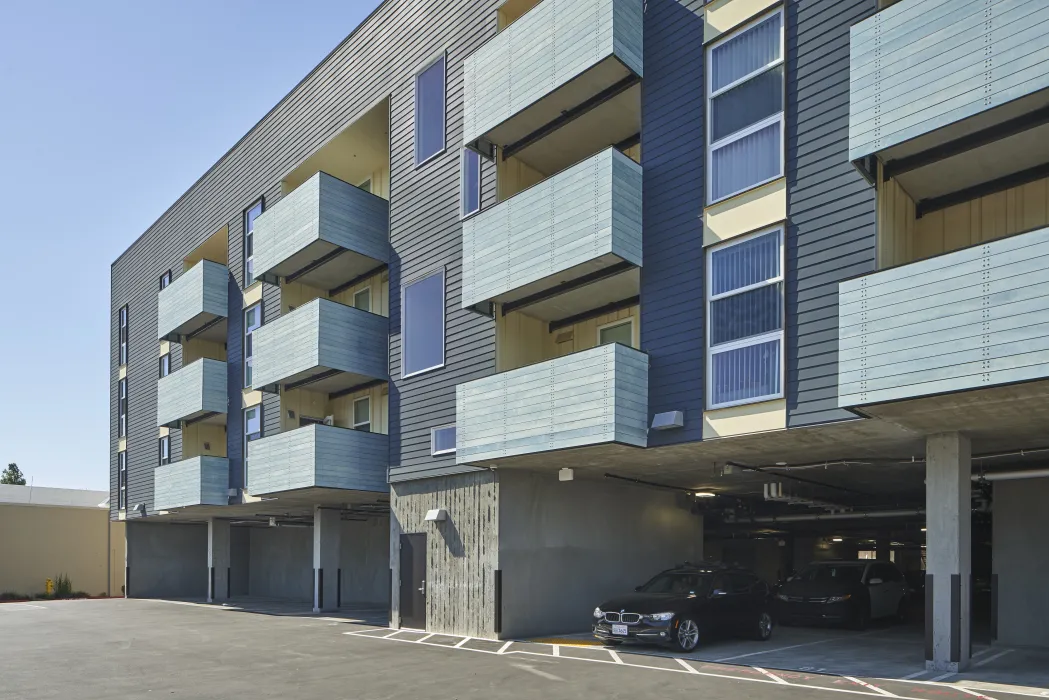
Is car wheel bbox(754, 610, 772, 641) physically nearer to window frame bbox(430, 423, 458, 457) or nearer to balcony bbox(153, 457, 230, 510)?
window frame bbox(430, 423, 458, 457)

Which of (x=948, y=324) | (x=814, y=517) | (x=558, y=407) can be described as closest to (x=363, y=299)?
(x=558, y=407)

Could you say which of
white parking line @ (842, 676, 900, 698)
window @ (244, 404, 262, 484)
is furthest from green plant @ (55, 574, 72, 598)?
white parking line @ (842, 676, 900, 698)

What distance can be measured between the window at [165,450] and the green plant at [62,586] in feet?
32.4

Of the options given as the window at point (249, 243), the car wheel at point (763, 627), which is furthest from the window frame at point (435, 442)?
the window at point (249, 243)

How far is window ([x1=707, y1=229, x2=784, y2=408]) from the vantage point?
12.8 metres

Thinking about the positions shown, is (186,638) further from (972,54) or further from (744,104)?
(972,54)

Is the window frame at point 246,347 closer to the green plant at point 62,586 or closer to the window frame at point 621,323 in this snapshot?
the window frame at point 621,323

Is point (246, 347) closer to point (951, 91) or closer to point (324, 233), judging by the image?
point (324, 233)

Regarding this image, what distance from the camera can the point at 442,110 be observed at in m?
19.7

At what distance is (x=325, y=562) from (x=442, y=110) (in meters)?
13.2

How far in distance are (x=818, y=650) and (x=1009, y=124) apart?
8.82m

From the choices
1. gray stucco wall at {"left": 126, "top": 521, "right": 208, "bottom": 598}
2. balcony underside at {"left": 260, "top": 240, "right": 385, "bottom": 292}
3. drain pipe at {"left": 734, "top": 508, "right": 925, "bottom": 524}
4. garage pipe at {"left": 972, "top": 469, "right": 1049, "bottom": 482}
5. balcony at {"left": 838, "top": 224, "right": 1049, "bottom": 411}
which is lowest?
gray stucco wall at {"left": 126, "top": 521, "right": 208, "bottom": 598}

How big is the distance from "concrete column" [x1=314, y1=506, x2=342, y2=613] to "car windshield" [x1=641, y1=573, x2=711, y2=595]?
39.1ft

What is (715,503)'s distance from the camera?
22.0m
